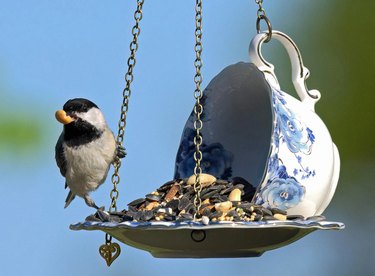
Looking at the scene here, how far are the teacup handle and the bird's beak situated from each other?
0.50m

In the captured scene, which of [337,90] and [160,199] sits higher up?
[337,90]

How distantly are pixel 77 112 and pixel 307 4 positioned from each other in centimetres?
212

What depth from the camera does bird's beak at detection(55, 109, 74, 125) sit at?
2.71 metres

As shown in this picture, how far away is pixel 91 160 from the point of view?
109 inches

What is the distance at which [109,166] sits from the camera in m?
2.82

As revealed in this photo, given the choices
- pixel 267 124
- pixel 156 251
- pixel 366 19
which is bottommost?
pixel 156 251

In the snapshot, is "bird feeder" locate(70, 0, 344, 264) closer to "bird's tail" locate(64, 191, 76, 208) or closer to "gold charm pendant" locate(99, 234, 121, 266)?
"gold charm pendant" locate(99, 234, 121, 266)

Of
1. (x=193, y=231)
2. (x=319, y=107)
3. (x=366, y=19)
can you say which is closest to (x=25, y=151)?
(x=193, y=231)

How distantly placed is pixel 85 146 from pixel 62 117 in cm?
11

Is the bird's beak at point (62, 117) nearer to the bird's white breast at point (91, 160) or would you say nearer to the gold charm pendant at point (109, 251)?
the bird's white breast at point (91, 160)

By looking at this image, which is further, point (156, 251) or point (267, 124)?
point (267, 124)

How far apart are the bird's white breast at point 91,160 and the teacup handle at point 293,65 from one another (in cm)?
44

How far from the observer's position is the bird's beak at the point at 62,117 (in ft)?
8.89

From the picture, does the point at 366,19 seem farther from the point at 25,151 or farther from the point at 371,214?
the point at 25,151
